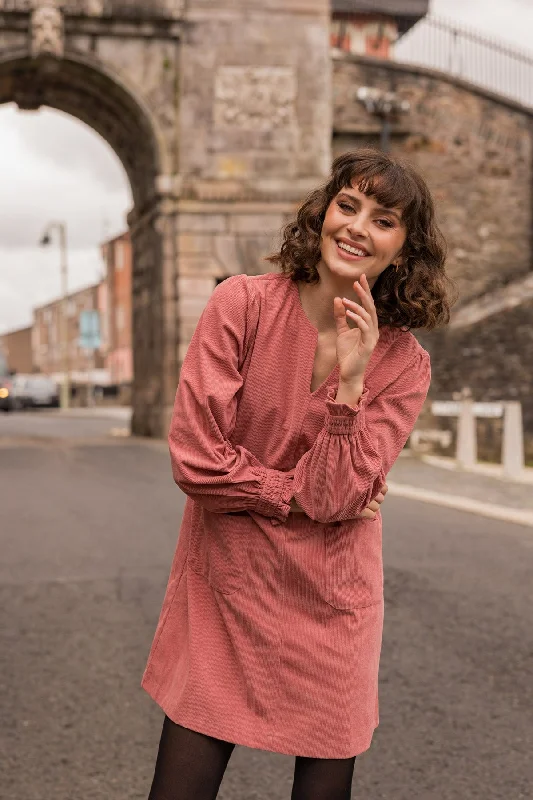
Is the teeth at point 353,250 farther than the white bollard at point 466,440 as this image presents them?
No

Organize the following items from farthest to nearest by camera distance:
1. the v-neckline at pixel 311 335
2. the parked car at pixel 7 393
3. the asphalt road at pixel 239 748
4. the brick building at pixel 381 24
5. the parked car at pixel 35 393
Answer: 1. the parked car at pixel 35 393
2. the parked car at pixel 7 393
3. the brick building at pixel 381 24
4. the asphalt road at pixel 239 748
5. the v-neckline at pixel 311 335

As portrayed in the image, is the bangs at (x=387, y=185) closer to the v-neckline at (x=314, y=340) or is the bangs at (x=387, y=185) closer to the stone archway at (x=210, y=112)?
the v-neckline at (x=314, y=340)

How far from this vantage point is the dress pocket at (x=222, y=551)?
218cm

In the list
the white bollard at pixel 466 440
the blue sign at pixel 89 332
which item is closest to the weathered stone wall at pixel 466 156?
the white bollard at pixel 466 440

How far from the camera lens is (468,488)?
38.9 ft

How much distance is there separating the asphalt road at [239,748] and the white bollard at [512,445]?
3.96 meters

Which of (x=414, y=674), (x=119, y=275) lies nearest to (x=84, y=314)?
(x=119, y=275)

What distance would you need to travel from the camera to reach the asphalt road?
139 inches

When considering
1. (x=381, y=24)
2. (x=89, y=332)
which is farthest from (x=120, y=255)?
(x=381, y=24)

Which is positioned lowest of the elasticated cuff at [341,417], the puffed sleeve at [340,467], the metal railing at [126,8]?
the puffed sleeve at [340,467]

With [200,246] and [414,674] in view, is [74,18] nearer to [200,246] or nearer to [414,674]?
[200,246]

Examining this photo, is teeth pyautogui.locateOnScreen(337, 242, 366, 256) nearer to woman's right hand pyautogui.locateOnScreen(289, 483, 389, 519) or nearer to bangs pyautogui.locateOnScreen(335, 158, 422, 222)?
bangs pyautogui.locateOnScreen(335, 158, 422, 222)

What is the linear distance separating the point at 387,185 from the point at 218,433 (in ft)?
2.01

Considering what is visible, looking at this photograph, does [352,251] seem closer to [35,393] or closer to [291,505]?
[291,505]
